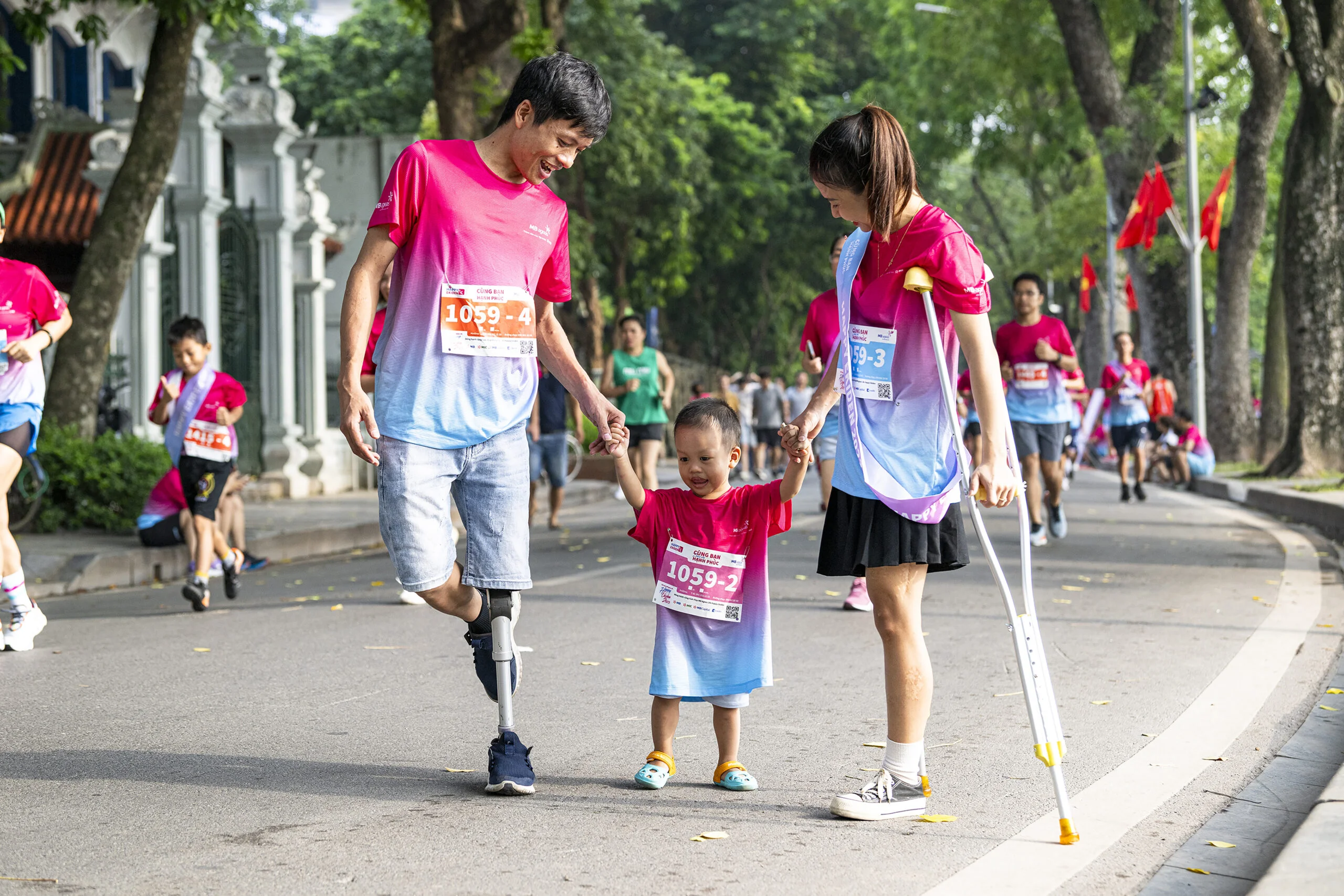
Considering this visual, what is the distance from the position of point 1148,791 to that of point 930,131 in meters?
34.5

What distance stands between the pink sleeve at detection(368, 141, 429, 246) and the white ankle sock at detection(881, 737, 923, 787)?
72.6 inches

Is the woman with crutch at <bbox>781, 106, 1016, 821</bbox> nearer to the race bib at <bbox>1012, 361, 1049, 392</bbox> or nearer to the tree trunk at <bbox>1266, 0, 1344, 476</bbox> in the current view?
the race bib at <bbox>1012, 361, 1049, 392</bbox>

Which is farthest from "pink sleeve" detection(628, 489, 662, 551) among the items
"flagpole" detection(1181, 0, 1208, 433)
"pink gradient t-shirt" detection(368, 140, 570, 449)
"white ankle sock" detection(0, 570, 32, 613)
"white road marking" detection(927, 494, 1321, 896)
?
"flagpole" detection(1181, 0, 1208, 433)

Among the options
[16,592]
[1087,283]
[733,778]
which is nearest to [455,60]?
[16,592]

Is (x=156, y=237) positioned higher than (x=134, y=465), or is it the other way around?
(x=156, y=237)

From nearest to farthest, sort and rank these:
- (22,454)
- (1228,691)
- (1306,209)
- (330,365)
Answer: (1228,691)
(22,454)
(1306,209)
(330,365)

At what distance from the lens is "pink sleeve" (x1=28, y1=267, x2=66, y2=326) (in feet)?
23.7

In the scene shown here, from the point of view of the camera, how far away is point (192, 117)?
1741 cm

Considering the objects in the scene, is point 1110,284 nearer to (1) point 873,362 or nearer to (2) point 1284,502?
(2) point 1284,502

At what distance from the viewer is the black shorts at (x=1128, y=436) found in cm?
1809

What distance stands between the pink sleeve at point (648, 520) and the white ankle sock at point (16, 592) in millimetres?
3704

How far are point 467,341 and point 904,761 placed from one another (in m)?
1.58

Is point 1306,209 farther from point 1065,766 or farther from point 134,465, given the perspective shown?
point 1065,766

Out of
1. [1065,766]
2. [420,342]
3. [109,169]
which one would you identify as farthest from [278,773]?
[109,169]
